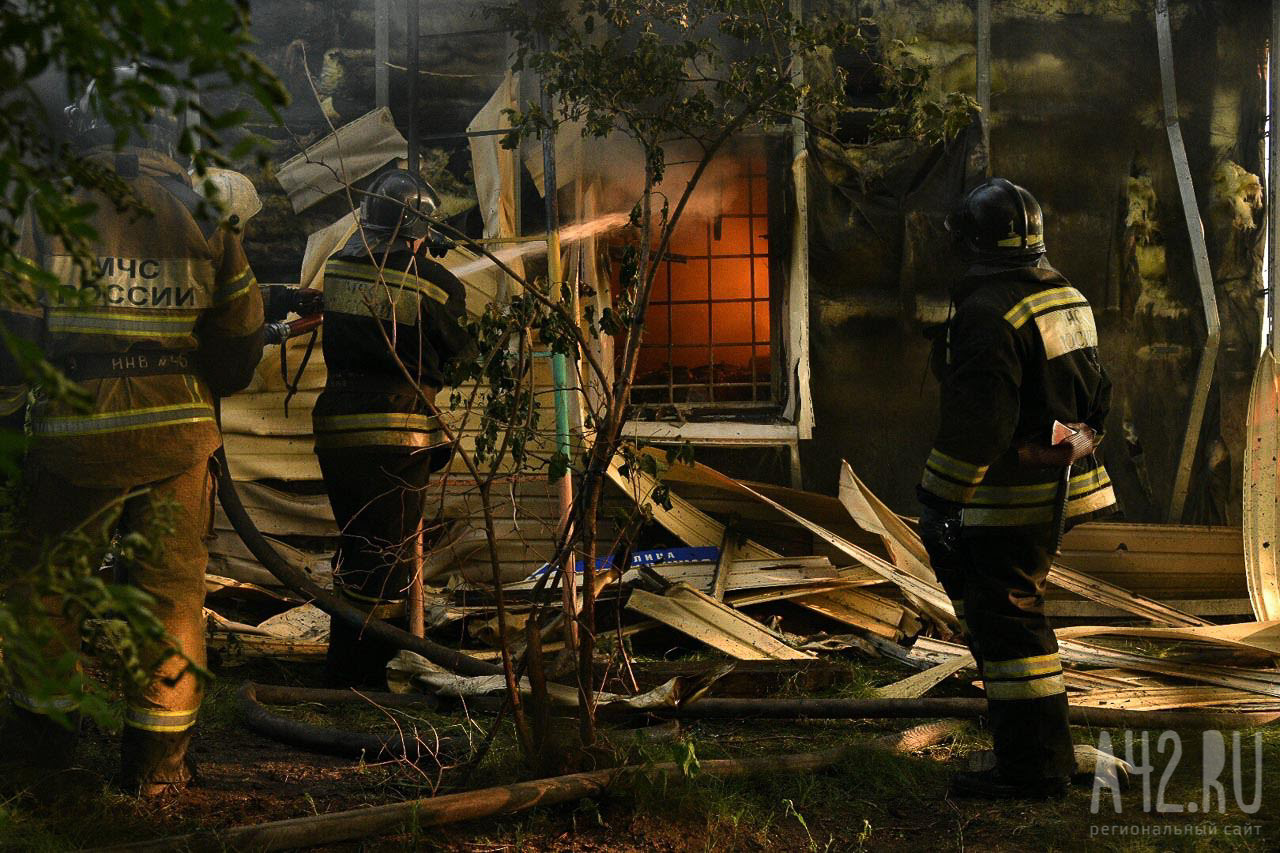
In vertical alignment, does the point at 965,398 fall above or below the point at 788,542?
above

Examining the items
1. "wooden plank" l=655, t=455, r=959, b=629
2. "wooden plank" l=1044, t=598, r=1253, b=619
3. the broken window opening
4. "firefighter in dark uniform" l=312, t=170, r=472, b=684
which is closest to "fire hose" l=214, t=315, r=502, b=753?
"firefighter in dark uniform" l=312, t=170, r=472, b=684

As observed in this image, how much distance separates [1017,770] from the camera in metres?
3.98

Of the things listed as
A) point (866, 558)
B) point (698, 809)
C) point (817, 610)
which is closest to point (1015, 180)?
point (866, 558)

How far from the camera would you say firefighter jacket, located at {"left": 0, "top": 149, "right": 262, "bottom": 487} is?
3.68 m

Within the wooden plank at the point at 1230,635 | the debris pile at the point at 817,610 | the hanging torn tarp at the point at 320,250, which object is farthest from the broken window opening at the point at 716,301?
the wooden plank at the point at 1230,635

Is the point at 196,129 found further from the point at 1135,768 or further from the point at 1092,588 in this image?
the point at 1092,588

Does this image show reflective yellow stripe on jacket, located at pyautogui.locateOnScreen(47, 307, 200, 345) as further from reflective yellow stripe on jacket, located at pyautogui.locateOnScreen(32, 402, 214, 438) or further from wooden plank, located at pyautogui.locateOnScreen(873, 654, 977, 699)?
wooden plank, located at pyautogui.locateOnScreen(873, 654, 977, 699)

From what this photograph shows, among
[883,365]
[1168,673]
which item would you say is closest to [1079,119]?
[883,365]

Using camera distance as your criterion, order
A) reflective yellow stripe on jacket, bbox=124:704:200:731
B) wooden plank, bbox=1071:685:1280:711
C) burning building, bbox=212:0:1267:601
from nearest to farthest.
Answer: reflective yellow stripe on jacket, bbox=124:704:200:731, wooden plank, bbox=1071:685:1280:711, burning building, bbox=212:0:1267:601

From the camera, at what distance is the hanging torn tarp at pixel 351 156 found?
806cm

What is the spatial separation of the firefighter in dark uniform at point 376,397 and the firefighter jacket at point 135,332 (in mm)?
1649

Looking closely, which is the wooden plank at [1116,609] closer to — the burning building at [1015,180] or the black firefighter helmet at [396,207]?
the burning building at [1015,180]

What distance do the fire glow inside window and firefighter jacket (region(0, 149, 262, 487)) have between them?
3.84 metres

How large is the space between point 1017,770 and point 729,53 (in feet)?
17.9
